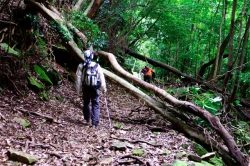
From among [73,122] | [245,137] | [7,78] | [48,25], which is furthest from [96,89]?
[245,137]

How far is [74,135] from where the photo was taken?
5.36m

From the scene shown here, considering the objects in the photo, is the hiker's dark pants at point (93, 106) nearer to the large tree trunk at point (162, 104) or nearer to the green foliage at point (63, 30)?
the large tree trunk at point (162, 104)

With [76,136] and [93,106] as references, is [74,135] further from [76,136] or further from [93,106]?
[93,106]

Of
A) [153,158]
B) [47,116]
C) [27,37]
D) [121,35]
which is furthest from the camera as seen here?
[121,35]

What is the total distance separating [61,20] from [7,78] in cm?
252

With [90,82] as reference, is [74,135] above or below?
below

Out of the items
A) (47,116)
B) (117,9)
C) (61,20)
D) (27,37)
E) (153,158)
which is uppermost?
(117,9)

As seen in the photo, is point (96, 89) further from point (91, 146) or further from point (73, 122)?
point (91, 146)

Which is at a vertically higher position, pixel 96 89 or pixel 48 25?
pixel 48 25

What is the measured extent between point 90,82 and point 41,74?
2.46 meters

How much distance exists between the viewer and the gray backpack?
6168 millimetres

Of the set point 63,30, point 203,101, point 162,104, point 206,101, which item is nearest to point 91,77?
point 63,30

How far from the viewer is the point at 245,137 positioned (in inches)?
239

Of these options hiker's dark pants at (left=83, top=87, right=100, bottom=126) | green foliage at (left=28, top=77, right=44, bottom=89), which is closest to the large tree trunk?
hiker's dark pants at (left=83, top=87, right=100, bottom=126)
